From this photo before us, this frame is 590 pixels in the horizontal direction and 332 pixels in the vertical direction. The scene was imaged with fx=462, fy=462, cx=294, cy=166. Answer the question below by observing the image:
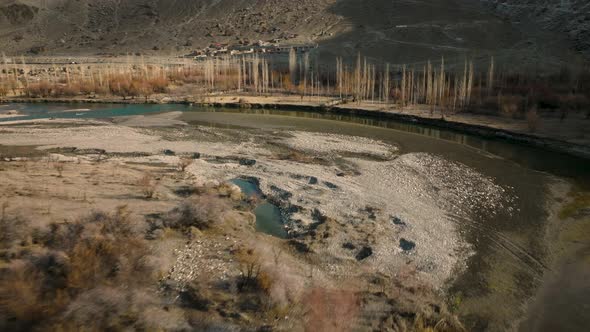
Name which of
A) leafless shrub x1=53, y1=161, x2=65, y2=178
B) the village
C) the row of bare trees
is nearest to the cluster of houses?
the village

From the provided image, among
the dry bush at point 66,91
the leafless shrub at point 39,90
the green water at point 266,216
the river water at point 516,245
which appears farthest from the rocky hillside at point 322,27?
the green water at point 266,216

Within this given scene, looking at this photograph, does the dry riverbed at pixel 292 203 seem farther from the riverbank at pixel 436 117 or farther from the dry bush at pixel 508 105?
the dry bush at pixel 508 105

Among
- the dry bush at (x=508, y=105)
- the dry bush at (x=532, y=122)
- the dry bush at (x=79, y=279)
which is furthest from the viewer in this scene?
the dry bush at (x=508, y=105)

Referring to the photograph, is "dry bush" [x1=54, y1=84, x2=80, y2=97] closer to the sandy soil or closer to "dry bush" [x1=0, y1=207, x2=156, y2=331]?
the sandy soil

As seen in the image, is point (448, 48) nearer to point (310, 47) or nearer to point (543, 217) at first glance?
point (310, 47)

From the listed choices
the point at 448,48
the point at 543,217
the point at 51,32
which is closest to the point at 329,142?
the point at 543,217

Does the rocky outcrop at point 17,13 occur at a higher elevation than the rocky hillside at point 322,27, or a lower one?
higher
